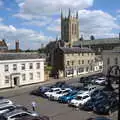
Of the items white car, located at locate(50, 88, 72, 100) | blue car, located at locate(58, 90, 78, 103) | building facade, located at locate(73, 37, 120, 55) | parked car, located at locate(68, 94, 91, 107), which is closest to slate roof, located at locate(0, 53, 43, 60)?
white car, located at locate(50, 88, 72, 100)

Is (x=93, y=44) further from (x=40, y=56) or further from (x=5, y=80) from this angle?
(x=5, y=80)

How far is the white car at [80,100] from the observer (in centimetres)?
3241

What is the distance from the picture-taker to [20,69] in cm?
5050

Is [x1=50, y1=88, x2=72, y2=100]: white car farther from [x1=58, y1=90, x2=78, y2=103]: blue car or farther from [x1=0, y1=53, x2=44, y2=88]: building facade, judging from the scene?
[x1=0, y1=53, x2=44, y2=88]: building facade

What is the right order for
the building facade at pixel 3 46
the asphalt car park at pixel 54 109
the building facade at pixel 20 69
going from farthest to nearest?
1. the building facade at pixel 3 46
2. the building facade at pixel 20 69
3. the asphalt car park at pixel 54 109

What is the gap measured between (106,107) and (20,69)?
2594 cm

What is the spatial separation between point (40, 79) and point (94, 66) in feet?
97.4

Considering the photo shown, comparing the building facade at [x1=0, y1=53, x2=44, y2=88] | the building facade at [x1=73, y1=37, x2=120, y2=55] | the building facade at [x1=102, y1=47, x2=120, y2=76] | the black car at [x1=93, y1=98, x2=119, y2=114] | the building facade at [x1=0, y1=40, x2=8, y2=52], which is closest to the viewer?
the black car at [x1=93, y1=98, x2=119, y2=114]

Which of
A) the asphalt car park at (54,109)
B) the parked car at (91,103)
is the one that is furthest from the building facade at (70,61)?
the parked car at (91,103)

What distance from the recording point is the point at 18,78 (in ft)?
164

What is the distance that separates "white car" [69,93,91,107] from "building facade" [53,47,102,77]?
30.1 m

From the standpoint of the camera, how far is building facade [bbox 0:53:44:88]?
156ft

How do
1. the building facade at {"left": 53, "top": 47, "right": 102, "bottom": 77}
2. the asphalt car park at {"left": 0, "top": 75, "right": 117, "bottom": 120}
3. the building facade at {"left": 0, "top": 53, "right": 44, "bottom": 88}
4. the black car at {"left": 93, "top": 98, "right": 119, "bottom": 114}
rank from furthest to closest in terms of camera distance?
the building facade at {"left": 53, "top": 47, "right": 102, "bottom": 77} → the building facade at {"left": 0, "top": 53, "right": 44, "bottom": 88} → the black car at {"left": 93, "top": 98, "right": 119, "bottom": 114} → the asphalt car park at {"left": 0, "top": 75, "right": 117, "bottom": 120}

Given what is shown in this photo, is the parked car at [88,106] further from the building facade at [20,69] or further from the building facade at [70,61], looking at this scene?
the building facade at [70,61]
